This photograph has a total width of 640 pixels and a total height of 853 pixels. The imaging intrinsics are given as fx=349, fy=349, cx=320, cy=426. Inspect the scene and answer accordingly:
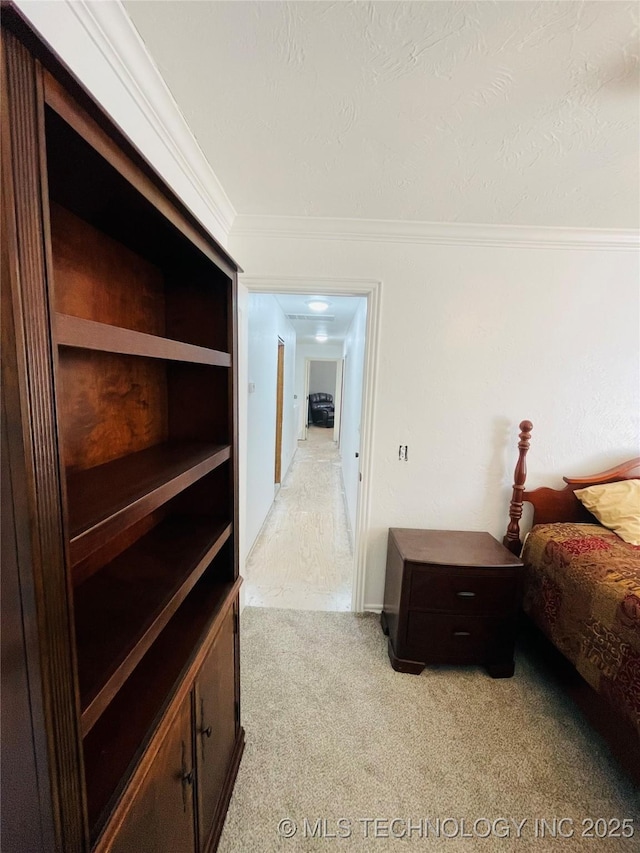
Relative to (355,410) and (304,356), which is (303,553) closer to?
(355,410)

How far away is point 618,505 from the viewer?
1.92 m

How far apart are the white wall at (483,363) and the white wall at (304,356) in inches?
236

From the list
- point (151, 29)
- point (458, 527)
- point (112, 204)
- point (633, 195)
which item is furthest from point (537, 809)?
point (151, 29)

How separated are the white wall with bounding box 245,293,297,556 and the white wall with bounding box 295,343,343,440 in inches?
160

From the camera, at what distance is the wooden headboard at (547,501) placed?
81.5 inches

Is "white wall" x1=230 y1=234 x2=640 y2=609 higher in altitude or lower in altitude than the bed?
higher

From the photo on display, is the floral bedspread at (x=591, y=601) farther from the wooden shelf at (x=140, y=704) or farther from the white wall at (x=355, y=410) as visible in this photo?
the wooden shelf at (x=140, y=704)

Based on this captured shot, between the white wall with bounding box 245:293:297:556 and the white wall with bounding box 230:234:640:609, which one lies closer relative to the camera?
the white wall with bounding box 230:234:640:609

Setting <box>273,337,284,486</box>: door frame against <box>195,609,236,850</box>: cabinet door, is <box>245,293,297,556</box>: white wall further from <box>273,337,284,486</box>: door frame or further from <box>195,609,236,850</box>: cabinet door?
<box>195,609,236,850</box>: cabinet door

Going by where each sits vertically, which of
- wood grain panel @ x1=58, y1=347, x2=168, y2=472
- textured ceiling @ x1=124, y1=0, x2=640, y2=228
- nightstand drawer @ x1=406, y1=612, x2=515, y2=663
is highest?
textured ceiling @ x1=124, y1=0, x2=640, y2=228

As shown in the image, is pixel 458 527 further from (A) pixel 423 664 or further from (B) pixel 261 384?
(B) pixel 261 384

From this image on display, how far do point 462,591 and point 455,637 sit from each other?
266 mm

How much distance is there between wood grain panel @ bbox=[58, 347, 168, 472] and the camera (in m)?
0.85

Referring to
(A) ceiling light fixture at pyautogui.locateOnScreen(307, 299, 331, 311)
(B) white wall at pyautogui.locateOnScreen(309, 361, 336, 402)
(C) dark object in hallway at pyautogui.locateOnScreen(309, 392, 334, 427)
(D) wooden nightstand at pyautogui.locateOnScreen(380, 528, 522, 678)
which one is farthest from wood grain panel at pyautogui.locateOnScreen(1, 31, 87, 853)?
(B) white wall at pyautogui.locateOnScreen(309, 361, 336, 402)
